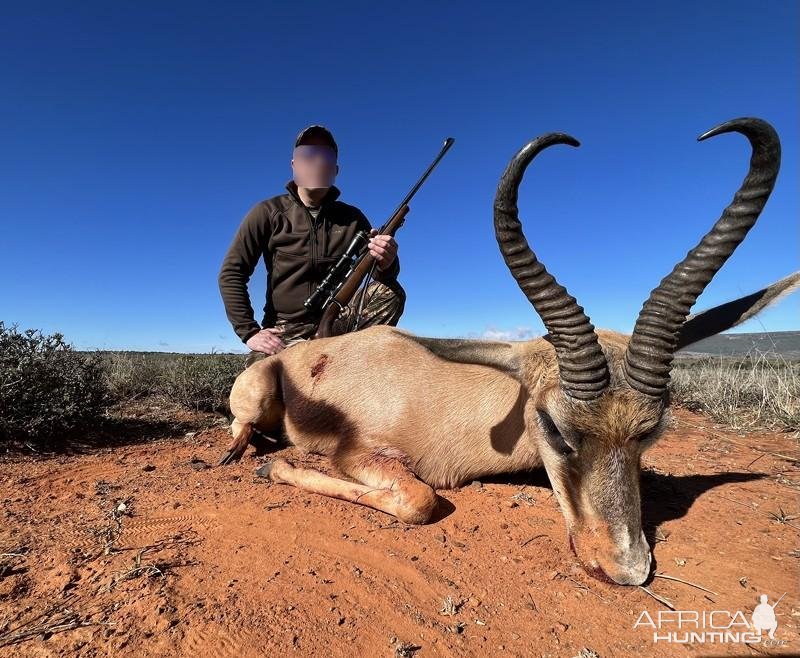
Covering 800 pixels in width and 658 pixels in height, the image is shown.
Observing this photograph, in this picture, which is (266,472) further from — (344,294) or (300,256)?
(300,256)

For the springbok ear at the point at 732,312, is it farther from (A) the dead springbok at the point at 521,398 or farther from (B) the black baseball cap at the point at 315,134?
(B) the black baseball cap at the point at 315,134

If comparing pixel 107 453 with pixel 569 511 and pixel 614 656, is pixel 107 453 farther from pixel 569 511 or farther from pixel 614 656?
pixel 614 656

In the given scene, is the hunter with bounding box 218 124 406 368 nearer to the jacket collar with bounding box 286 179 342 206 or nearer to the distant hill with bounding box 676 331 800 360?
the jacket collar with bounding box 286 179 342 206

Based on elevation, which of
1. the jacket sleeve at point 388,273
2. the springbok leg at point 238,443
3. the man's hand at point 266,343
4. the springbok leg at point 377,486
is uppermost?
the jacket sleeve at point 388,273

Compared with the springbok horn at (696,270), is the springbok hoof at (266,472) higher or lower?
lower

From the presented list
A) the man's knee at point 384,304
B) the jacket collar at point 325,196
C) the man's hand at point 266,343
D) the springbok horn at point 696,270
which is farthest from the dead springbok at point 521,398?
the jacket collar at point 325,196

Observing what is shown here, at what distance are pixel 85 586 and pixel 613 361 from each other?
3435 millimetres

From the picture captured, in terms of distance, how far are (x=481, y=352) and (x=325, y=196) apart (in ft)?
15.4

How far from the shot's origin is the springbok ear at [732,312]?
3.55m

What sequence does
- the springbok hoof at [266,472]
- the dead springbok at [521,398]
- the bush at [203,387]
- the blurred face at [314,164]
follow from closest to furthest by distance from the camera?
the dead springbok at [521,398]
the springbok hoof at [266,472]
the blurred face at [314,164]
the bush at [203,387]

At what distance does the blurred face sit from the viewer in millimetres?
7137

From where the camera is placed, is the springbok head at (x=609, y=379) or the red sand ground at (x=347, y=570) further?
the springbok head at (x=609, y=379)

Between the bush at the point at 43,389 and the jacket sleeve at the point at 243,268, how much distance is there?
90.4 inches

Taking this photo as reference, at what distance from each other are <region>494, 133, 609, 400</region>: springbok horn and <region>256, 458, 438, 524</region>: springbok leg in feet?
4.32
